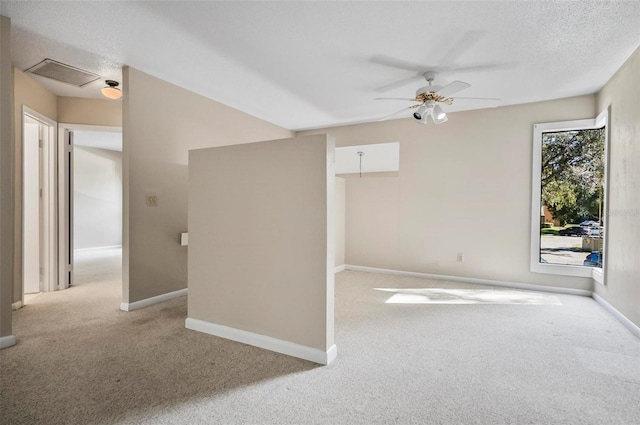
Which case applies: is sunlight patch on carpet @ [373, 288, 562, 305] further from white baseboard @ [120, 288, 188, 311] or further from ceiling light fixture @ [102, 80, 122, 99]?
ceiling light fixture @ [102, 80, 122, 99]

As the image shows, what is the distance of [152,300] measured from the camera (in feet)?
12.0

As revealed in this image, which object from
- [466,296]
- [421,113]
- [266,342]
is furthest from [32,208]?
[466,296]

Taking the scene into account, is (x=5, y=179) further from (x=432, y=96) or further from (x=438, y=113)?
(x=438, y=113)

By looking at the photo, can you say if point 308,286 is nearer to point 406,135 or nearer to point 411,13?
point 411,13

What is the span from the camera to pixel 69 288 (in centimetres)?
434

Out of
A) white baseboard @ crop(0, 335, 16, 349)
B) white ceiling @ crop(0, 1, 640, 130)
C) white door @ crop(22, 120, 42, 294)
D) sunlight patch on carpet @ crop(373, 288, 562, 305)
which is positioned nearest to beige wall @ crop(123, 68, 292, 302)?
white ceiling @ crop(0, 1, 640, 130)

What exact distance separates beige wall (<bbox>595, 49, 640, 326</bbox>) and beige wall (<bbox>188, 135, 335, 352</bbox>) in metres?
2.96

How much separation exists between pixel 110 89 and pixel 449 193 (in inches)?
193

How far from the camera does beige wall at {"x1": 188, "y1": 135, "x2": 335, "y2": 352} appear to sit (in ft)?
7.66

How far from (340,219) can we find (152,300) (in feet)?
11.0

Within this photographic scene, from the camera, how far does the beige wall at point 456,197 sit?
4488 mm

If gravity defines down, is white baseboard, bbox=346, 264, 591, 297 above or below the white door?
below

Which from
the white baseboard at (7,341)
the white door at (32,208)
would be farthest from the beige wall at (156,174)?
the white door at (32,208)

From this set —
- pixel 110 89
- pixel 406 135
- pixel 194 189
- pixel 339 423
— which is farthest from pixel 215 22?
pixel 406 135
